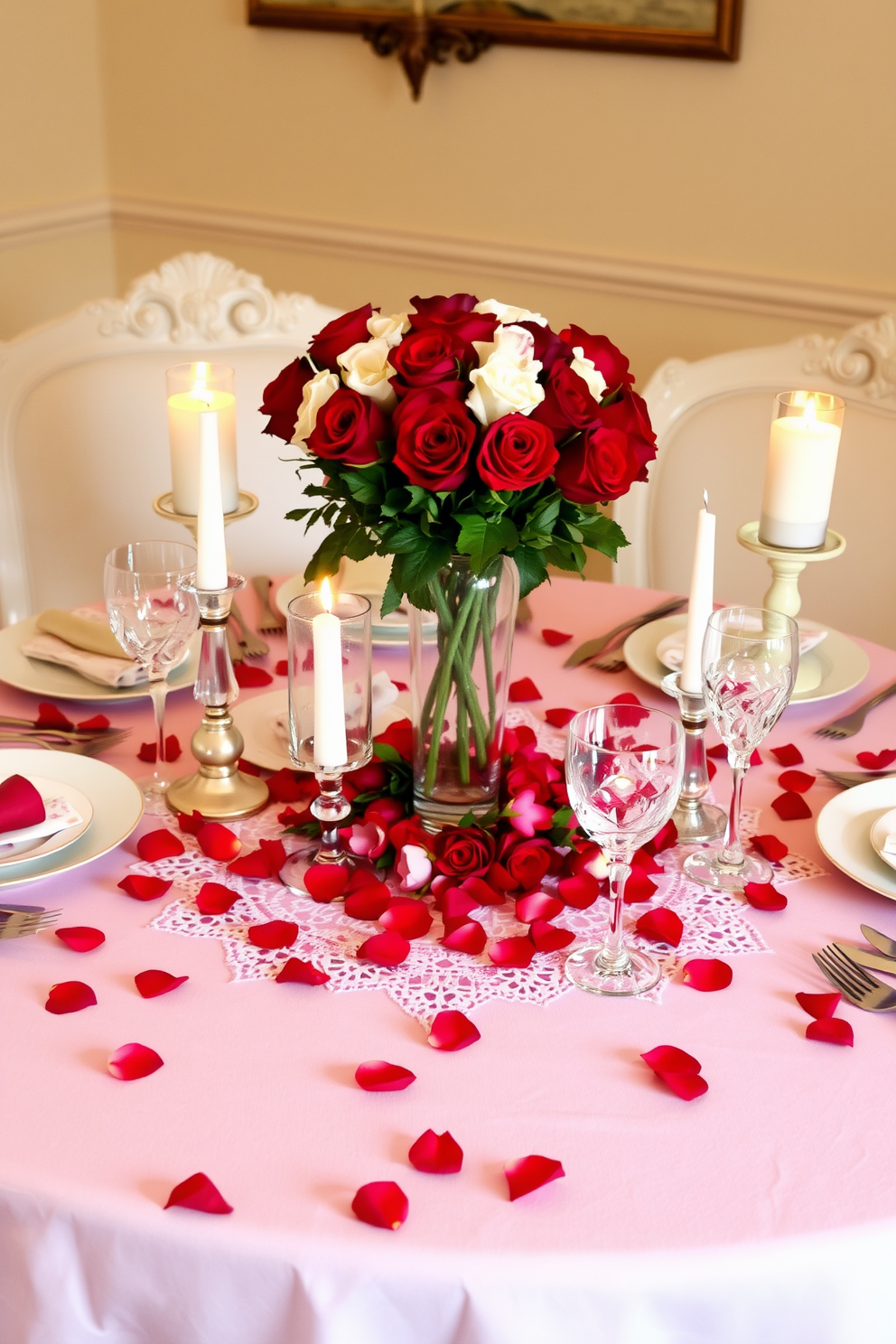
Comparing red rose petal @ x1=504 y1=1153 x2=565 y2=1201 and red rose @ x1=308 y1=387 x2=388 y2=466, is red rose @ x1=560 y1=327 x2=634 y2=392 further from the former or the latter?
red rose petal @ x1=504 y1=1153 x2=565 y2=1201

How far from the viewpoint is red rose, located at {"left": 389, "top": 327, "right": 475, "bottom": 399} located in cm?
104

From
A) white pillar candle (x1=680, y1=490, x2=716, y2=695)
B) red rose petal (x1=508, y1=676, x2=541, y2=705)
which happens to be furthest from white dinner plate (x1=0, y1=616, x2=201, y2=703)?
white pillar candle (x1=680, y1=490, x2=716, y2=695)

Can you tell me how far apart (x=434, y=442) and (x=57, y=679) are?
0.67m

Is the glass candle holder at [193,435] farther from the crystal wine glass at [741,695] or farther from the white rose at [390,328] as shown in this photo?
the crystal wine glass at [741,695]

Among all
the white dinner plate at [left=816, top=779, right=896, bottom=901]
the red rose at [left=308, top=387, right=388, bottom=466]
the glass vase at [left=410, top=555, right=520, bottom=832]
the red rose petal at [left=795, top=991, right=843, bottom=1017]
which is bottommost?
the red rose petal at [left=795, top=991, right=843, bottom=1017]

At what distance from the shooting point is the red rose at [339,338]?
3.67 feet

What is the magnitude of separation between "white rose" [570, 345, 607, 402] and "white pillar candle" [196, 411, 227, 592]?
0.33 metres

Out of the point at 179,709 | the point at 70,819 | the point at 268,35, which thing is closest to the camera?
the point at 70,819

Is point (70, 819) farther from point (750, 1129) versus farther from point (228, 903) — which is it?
point (750, 1129)

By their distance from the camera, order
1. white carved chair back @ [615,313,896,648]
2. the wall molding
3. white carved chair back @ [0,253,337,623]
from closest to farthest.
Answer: white carved chair back @ [615,313,896,648]
white carved chair back @ [0,253,337,623]
the wall molding

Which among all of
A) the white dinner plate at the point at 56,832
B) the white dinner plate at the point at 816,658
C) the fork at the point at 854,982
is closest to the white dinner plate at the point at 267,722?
the white dinner plate at the point at 56,832

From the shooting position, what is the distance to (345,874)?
3.75 feet

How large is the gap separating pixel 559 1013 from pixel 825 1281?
0.89 feet

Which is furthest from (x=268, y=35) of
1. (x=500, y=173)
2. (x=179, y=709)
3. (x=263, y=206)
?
(x=179, y=709)
